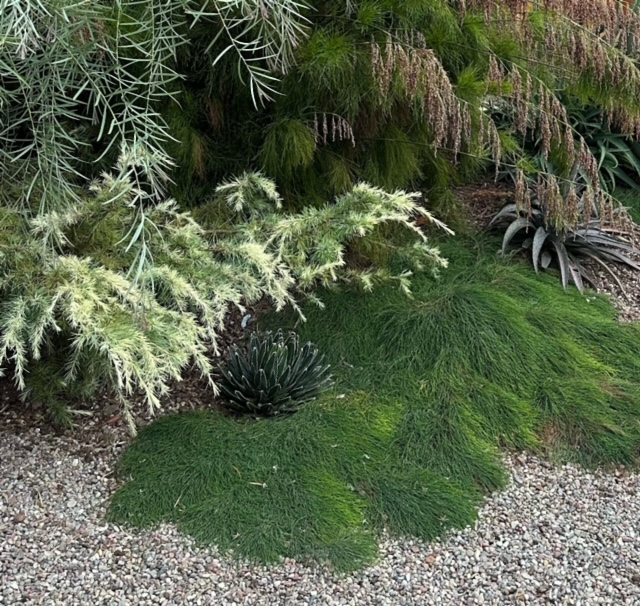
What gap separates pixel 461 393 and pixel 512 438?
0.71ft

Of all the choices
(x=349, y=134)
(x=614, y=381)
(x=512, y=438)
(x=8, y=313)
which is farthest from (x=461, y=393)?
(x=8, y=313)

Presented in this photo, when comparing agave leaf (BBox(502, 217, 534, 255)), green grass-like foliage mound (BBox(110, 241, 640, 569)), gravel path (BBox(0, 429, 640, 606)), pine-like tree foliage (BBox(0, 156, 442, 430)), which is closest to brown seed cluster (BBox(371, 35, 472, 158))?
pine-like tree foliage (BBox(0, 156, 442, 430))

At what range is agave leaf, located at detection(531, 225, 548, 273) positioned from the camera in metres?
3.06

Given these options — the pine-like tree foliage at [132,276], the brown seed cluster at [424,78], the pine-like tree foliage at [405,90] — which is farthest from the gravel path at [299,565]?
the brown seed cluster at [424,78]

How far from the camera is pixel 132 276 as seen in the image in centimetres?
213

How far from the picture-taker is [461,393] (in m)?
2.40

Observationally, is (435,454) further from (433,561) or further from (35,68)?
(35,68)

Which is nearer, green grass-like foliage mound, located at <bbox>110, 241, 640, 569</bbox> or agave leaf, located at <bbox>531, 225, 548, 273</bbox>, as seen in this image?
green grass-like foliage mound, located at <bbox>110, 241, 640, 569</bbox>

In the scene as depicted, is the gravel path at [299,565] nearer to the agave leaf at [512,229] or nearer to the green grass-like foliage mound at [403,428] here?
the green grass-like foliage mound at [403,428]

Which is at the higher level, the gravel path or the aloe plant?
the aloe plant

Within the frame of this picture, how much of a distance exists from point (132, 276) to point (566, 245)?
77.1 inches

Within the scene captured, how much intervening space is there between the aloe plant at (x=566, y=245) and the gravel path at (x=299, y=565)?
1.19 meters

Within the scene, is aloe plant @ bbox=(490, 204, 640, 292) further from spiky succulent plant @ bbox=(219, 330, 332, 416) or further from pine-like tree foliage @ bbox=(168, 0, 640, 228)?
spiky succulent plant @ bbox=(219, 330, 332, 416)

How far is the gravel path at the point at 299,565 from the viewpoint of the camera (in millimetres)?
1788
